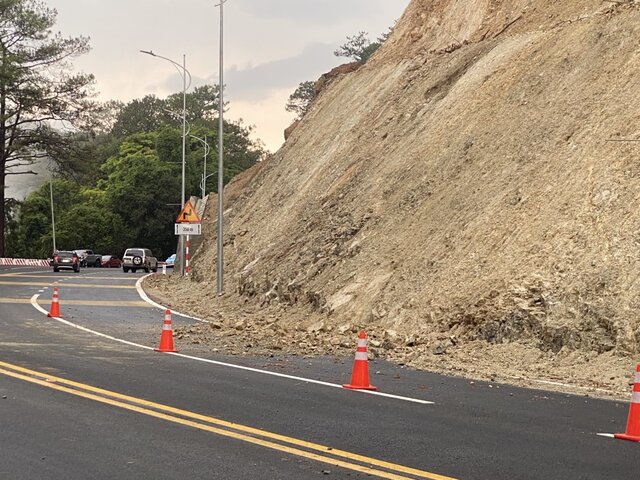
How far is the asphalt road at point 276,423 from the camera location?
309 inches

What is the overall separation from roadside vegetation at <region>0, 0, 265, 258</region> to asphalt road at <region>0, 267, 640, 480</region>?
57462mm

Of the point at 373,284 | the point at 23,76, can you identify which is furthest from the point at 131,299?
the point at 23,76

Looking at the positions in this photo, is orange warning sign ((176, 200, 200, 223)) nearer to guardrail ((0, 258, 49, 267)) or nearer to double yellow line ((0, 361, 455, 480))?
double yellow line ((0, 361, 455, 480))

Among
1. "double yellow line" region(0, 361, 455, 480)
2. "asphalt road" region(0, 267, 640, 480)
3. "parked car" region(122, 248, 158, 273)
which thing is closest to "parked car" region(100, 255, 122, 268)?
"parked car" region(122, 248, 158, 273)

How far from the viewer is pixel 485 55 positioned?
100ft

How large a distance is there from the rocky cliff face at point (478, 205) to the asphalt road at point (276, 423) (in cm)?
330

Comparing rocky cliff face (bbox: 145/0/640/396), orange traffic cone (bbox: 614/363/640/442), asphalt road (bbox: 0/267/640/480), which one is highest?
rocky cliff face (bbox: 145/0/640/396)

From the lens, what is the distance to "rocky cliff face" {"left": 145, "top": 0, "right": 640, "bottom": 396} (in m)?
17.5

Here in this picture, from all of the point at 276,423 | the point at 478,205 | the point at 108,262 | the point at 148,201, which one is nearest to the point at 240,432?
the point at 276,423

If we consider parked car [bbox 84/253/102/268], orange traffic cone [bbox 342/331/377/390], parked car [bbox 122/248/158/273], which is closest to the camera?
orange traffic cone [bbox 342/331/377/390]

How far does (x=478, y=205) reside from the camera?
73.4 ft

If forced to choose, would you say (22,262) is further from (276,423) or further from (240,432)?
(240,432)

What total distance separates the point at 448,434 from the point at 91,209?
9318 cm

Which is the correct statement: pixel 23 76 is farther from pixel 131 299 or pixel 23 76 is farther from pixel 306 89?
pixel 306 89
